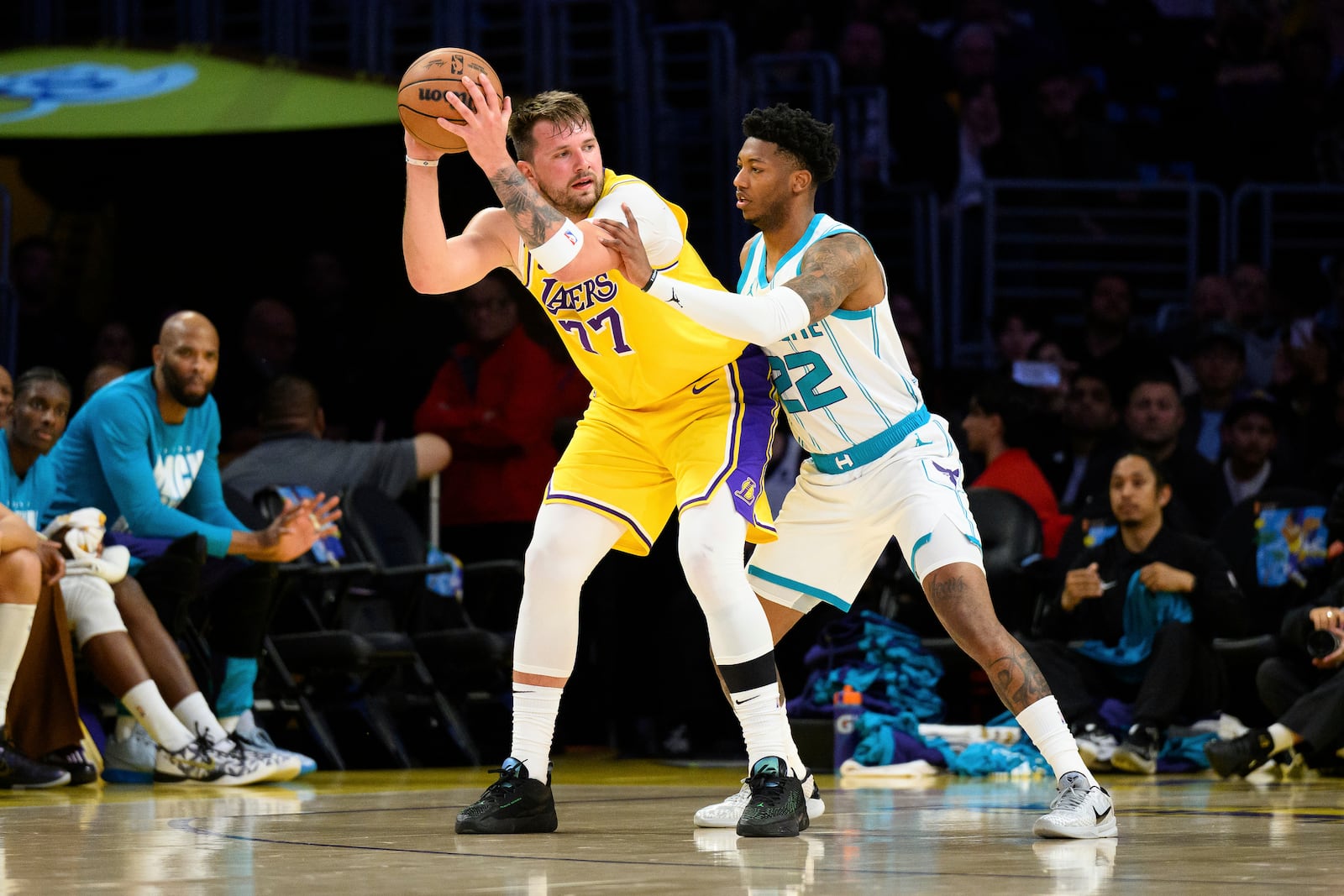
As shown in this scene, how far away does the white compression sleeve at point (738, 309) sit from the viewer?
4.41 m

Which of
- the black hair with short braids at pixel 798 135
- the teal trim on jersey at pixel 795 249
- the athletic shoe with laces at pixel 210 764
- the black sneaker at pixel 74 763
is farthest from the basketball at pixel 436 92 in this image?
the black sneaker at pixel 74 763

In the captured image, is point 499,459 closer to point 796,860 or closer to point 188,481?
point 188,481

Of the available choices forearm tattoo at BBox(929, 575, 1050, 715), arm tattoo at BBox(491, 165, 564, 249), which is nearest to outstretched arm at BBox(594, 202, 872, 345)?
arm tattoo at BBox(491, 165, 564, 249)

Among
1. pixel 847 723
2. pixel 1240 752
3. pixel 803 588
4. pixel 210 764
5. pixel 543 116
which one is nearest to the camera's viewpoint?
pixel 543 116

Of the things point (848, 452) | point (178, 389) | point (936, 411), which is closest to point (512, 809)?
point (848, 452)

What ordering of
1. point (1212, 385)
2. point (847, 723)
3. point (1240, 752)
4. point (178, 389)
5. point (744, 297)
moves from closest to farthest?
point (744, 297), point (1240, 752), point (178, 389), point (847, 723), point (1212, 385)

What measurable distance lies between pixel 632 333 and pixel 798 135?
745 millimetres

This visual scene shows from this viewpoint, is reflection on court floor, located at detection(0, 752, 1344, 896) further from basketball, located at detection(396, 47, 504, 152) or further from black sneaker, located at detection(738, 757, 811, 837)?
basketball, located at detection(396, 47, 504, 152)

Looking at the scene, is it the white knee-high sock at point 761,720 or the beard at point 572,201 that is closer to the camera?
the white knee-high sock at point 761,720

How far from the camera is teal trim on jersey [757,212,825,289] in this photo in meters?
4.99

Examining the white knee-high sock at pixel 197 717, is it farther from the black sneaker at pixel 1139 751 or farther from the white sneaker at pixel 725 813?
the black sneaker at pixel 1139 751

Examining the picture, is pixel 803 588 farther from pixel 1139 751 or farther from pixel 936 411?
pixel 936 411

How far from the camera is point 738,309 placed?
14.6 feet

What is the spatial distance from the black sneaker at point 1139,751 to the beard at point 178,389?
4.10 m
